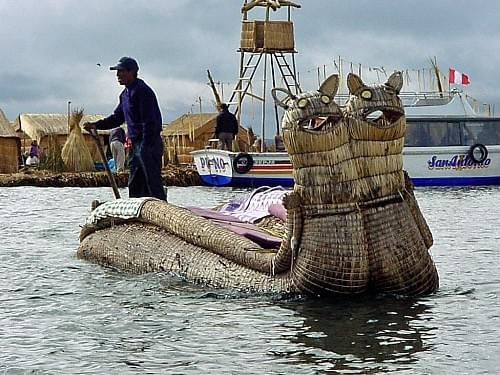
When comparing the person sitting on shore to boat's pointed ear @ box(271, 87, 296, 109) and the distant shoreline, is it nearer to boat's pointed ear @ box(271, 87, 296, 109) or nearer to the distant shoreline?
the distant shoreline

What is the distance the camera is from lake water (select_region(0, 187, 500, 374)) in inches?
237

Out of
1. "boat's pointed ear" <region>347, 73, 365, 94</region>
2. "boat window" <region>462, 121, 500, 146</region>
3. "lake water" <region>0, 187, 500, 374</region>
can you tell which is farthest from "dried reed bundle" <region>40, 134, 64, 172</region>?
"boat's pointed ear" <region>347, 73, 365, 94</region>

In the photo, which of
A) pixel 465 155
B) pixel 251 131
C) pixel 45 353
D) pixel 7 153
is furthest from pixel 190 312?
pixel 251 131

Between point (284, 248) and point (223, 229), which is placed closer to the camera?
point (284, 248)

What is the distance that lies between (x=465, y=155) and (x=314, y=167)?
2250 centimetres

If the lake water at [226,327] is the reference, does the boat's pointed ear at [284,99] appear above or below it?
above

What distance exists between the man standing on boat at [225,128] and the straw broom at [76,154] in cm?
434

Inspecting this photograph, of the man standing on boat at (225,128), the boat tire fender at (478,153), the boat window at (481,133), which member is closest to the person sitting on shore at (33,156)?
the man standing on boat at (225,128)

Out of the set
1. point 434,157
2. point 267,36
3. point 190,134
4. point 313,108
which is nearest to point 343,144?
point 313,108

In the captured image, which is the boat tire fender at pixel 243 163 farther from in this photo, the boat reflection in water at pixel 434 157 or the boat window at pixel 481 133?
the boat window at pixel 481 133

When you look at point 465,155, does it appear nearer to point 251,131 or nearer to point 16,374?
point 251,131

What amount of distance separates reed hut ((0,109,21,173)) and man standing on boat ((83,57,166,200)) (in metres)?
23.2

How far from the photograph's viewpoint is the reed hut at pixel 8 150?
3328 centimetres

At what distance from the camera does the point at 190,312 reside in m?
7.48
